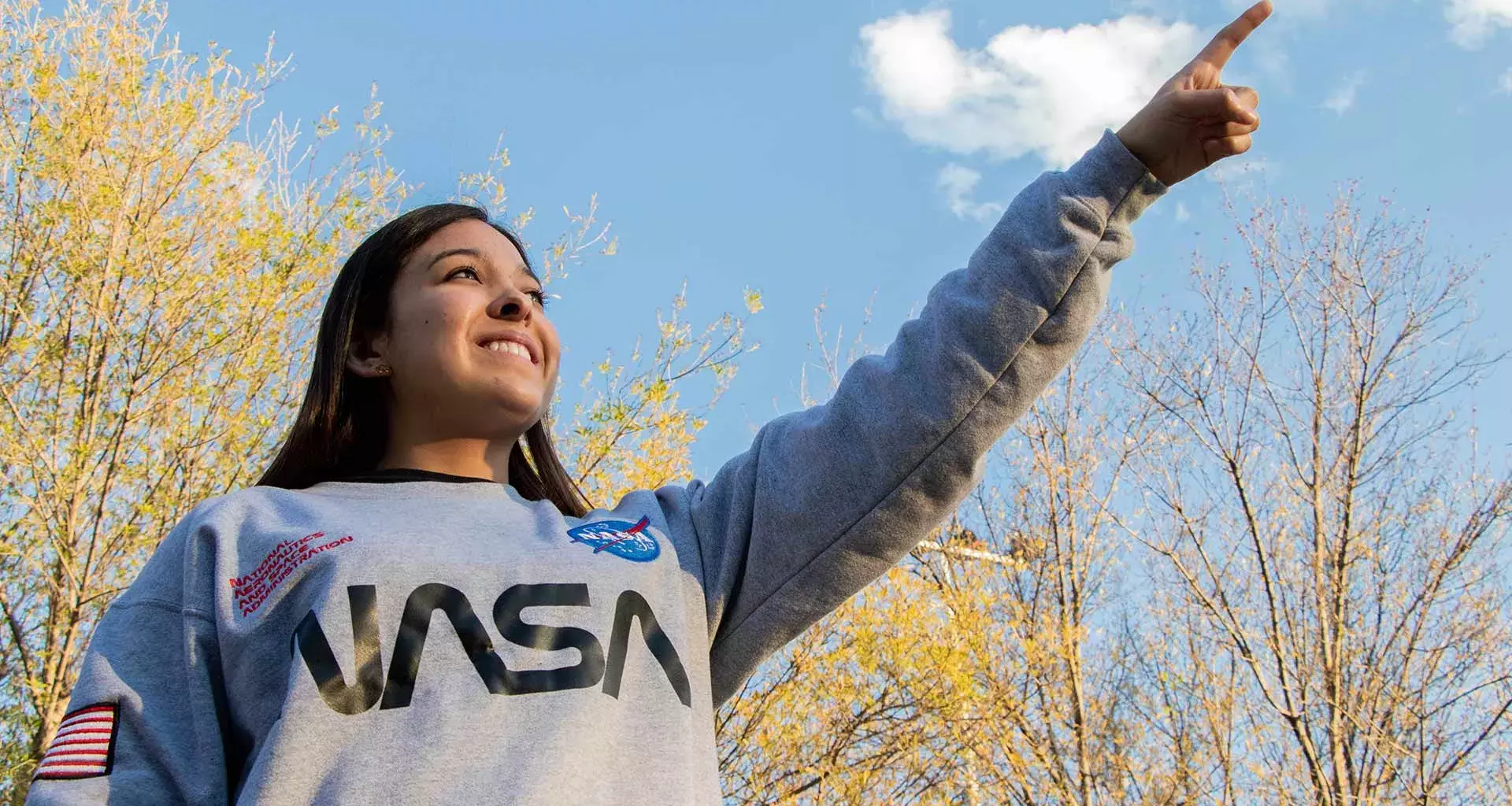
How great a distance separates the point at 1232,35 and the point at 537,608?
3.58 ft

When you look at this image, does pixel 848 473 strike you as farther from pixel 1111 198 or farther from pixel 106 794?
pixel 106 794

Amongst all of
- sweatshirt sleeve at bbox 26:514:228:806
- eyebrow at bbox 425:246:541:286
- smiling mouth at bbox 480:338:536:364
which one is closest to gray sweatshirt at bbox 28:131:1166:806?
sweatshirt sleeve at bbox 26:514:228:806

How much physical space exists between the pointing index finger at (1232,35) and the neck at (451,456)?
44.4 inches

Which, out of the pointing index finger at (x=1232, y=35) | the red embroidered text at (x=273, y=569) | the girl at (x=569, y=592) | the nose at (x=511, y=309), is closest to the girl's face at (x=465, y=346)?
the nose at (x=511, y=309)

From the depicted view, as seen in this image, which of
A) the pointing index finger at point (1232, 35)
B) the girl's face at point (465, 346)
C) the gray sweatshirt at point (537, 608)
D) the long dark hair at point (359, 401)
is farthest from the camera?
the long dark hair at point (359, 401)

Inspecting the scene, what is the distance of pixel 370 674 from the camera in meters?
1.28

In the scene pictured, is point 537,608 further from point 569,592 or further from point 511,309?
point 511,309

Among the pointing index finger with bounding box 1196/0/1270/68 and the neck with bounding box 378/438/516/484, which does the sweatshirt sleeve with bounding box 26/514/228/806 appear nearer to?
the neck with bounding box 378/438/516/484

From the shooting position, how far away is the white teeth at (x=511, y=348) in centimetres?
A: 168

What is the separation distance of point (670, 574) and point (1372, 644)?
934cm

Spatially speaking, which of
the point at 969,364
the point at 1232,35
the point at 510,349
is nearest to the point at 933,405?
the point at 969,364

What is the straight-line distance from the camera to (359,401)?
1.86 m

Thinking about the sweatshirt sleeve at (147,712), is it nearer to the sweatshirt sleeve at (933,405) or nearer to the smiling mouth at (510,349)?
the smiling mouth at (510,349)

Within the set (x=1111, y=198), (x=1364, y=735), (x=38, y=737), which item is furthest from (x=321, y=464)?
(x=1364, y=735)
